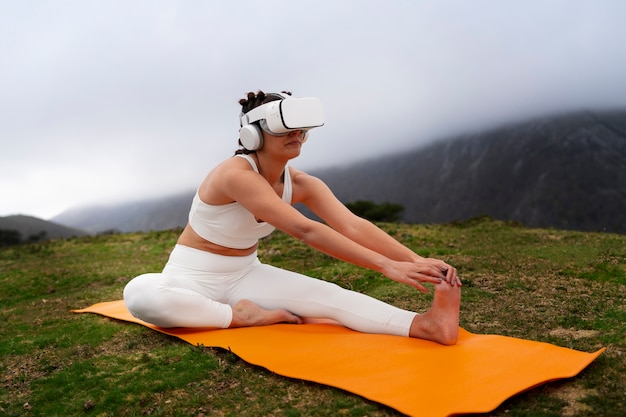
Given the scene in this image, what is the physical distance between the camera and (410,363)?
353 cm

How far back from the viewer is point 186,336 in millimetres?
4418

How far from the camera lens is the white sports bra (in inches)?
177

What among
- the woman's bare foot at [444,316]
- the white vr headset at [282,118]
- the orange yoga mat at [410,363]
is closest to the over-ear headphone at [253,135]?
the white vr headset at [282,118]

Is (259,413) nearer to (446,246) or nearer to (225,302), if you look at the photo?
(225,302)

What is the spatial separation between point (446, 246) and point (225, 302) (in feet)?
14.3

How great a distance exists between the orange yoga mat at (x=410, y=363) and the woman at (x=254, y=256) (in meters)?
0.15

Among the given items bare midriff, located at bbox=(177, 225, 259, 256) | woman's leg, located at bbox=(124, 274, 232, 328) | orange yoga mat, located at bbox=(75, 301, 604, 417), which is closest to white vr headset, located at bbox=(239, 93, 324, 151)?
bare midriff, located at bbox=(177, 225, 259, 256)

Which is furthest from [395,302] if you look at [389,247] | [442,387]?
[442,387]

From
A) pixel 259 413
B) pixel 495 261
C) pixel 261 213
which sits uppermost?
pixel 261 213

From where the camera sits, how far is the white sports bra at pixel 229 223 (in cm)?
449

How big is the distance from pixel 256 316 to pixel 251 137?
1329 millimetres

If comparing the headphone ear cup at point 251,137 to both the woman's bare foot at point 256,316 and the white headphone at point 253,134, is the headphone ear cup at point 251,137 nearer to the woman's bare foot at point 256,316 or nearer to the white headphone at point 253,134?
the white headphone at point 253,134

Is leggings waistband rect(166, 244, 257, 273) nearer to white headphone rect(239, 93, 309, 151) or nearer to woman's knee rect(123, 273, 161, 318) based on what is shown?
woman's knee rect(123, 273, 161, 318)

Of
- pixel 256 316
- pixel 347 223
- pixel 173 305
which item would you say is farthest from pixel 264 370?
pixel 347 223
